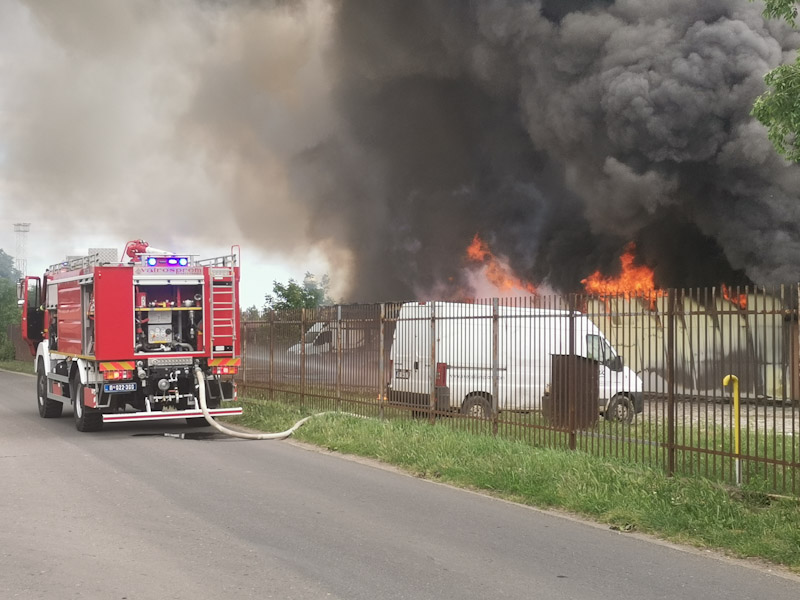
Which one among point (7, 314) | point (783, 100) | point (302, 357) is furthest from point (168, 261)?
point (7, 314)

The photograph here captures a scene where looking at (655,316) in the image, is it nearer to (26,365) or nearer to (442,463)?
(442,463)

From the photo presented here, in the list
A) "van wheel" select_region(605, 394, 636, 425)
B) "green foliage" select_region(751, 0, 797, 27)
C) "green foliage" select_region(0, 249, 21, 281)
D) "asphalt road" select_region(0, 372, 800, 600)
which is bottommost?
"asphalt road" select_region(0, 372, 800, 600)

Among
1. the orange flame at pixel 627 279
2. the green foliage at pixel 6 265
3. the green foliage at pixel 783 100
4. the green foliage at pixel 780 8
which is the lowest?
the orange flame at pixel 627 279

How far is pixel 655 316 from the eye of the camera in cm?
906

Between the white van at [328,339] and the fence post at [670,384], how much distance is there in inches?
259

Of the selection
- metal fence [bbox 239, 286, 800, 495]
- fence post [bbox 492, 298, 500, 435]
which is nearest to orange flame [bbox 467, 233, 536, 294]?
metal fence [bbox 239, 286, 800, 495]

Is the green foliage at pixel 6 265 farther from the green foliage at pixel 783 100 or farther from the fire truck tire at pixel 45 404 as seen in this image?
the green foliage at pixel 783 100

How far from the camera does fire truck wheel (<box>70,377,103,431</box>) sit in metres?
14.1

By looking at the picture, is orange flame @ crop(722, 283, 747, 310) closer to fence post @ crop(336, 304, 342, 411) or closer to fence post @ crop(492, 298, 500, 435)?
fence post @ crop(492, 298, 500, 435)

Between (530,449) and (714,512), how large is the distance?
10.4 feet

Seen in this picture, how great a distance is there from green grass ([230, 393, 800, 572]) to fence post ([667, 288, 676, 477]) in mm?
192

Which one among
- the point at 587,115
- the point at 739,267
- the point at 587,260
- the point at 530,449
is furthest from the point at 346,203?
the point at 530,449

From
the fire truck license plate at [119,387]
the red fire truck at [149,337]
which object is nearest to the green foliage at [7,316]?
the red fire truck at [149,337]

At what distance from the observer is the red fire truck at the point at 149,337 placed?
13.9 metres
